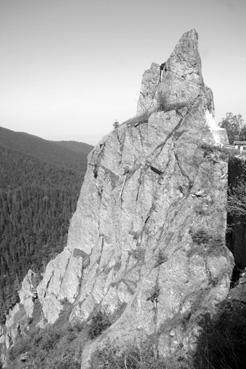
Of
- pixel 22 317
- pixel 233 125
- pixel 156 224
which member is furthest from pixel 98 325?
pixel 233 125

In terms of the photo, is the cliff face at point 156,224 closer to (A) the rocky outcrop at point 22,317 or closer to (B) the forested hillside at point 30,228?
(A) the rocky outcrop at point 22,317

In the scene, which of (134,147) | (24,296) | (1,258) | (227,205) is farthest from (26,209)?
(227,205)

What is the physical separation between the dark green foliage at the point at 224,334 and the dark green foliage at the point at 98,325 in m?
12.6

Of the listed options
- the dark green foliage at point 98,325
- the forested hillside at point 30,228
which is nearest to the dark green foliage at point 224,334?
the dark green foliage at point 98,325

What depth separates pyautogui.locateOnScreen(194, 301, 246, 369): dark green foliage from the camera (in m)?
9.72

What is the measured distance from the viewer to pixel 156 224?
85.2 feet

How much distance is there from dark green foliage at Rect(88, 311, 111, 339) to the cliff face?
26.0 inches

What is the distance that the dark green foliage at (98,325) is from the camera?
25.4 meters

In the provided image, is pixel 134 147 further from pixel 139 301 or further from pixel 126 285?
pixel 139 301

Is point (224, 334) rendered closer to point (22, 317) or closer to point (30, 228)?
point (22, 317)

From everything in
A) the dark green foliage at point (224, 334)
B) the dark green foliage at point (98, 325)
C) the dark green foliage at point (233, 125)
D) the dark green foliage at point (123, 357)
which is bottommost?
the dark green foliage at point (98, 325)

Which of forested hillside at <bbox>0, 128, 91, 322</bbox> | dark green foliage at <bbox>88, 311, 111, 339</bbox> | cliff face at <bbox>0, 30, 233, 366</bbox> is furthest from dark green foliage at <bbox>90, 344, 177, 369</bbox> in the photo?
forested hillside at <bbox>0, 128, 91, 322</bbox>

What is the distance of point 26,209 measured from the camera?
555 feet

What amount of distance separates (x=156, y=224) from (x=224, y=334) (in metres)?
14.2
